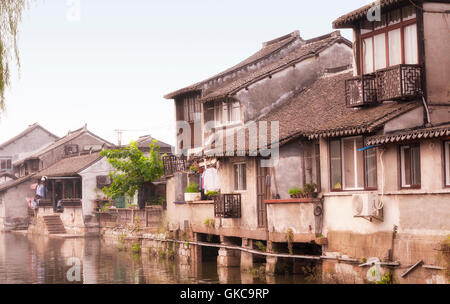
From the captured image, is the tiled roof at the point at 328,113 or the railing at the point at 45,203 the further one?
the railing at the point at 45,203

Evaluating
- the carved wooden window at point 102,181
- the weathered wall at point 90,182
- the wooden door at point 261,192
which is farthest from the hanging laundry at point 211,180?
the carved wooden window at point 102,181

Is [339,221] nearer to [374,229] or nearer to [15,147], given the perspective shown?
[374,229]

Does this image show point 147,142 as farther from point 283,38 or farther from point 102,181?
point 283,38

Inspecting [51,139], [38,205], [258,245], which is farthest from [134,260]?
[51,139]

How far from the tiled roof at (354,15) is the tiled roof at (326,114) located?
2.56 meters

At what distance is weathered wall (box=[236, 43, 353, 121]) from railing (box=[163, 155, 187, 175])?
6.24 metres

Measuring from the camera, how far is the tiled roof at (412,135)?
1739cm

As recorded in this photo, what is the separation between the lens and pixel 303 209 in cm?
2236

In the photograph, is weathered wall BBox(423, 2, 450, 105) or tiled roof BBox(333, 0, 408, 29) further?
tiled roof BBox(333, 0, 408, 29)

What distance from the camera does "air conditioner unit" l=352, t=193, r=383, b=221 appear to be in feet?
63.9

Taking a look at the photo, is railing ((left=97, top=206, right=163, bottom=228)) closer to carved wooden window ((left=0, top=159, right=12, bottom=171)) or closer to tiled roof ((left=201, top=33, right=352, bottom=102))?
tiled roof ((left=201, top=33, right=352, bottom=102))

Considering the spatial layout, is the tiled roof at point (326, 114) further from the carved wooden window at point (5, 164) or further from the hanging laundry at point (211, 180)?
the carved wooden window at point (5, 164)

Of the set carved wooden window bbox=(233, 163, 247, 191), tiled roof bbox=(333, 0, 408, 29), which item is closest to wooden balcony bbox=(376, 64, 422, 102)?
tiled roof bbox=(333, 0, 408, 29)
